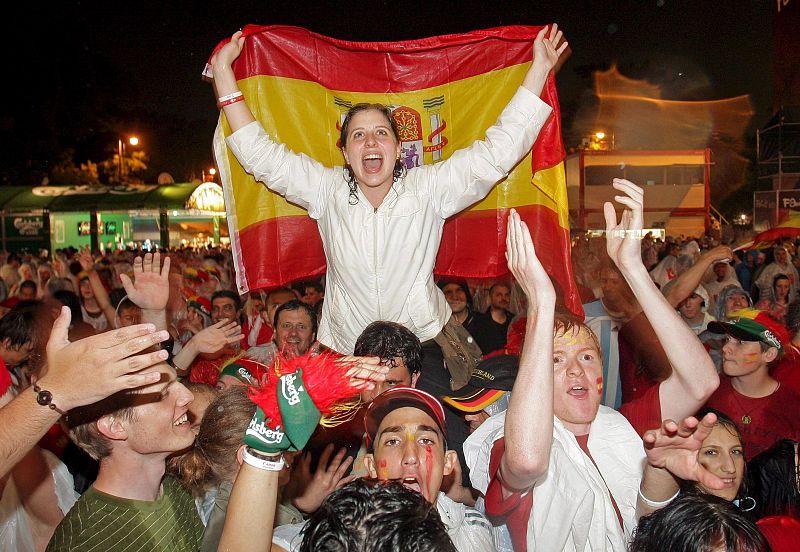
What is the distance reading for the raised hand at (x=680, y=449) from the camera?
7.27 ft

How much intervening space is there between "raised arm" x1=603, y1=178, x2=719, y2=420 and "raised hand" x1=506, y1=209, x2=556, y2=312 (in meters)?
0.46

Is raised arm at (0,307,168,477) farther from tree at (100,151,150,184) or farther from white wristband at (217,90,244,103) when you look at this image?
tree at (100,151,150,184)

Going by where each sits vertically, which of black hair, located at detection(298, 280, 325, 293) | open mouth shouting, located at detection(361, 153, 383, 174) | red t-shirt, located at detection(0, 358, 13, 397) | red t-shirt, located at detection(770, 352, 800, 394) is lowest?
red t-shirt, located at detection(770, 352, 800, 394)

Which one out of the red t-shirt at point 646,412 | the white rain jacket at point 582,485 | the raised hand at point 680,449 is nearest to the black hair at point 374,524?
the white rain jacket at point 582,485

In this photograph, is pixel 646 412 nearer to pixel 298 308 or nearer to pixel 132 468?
pixel 132 468

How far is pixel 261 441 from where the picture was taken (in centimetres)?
190

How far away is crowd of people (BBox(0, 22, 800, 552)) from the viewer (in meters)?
1.92

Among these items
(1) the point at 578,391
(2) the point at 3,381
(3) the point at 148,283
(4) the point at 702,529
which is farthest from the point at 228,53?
(4) the point at 702,529

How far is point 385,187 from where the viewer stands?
3.66m

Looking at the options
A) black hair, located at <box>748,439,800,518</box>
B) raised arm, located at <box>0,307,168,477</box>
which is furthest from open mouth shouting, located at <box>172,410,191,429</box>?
black hair, located at <box>748,439,800,518</box>

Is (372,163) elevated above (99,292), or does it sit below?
above

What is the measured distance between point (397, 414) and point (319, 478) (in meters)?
0.71

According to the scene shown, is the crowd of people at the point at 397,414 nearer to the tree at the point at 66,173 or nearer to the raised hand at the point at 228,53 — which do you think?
the raised hand at the point at 228,53

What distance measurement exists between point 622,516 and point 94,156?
4845cm
